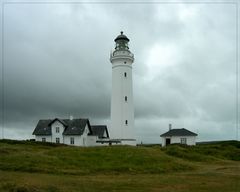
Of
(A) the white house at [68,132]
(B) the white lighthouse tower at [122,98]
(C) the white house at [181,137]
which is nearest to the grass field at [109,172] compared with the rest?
(B) the white lighthouse tower at [122,98]

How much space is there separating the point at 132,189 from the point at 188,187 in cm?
288

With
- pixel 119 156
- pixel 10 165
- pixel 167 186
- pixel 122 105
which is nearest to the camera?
pixel 167 186

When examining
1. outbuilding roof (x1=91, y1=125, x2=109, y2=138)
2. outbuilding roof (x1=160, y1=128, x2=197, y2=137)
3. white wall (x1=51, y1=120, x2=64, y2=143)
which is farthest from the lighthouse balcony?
outbuilding roof (x1=160, y1=128, x2=197, y2=137)

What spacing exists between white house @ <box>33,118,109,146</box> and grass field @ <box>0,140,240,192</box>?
16378 mm

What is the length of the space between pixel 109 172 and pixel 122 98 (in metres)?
21.5

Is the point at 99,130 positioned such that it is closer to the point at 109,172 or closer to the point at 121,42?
the point at 121,42

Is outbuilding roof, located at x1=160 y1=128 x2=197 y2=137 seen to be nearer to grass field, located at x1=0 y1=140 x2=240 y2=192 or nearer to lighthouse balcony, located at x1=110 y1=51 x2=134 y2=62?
lighthouse balcony, located at x1=110 y1=51 x2=134 y2=62

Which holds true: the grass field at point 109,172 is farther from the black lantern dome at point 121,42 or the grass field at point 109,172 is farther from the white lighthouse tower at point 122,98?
the black lantern dome at point 121,42

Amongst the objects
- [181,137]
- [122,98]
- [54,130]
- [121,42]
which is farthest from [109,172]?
[181,137]

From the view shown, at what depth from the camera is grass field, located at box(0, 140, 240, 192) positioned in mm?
17109

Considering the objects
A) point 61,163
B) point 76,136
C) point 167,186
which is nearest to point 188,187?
point 167,186

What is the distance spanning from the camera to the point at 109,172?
78.8ft

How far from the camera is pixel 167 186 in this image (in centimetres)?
1791

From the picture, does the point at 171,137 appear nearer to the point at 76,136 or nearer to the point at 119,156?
the point at 76,136
